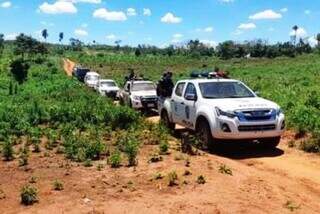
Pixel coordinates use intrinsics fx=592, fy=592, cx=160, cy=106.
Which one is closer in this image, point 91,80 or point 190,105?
point 190,105

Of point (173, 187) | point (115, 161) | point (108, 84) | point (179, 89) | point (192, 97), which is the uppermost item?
point (179, 89)

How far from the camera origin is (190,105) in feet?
48.8

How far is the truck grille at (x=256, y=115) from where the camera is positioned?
43.0ft

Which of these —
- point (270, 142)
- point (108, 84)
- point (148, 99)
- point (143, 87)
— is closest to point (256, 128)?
point (270, 142)

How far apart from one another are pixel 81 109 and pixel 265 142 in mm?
8011

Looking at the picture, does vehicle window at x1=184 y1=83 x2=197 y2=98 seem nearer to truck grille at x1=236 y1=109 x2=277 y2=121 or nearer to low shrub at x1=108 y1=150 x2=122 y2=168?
truck grille at x1=236 y1=109 x2=277 y2=121

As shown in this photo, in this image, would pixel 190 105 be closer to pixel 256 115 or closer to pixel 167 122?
pixel 256 115

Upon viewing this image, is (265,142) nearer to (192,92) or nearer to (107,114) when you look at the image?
(192,92)

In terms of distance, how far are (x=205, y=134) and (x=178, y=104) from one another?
2.38 metres

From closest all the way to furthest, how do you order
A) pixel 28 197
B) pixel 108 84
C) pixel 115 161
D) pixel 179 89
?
pixel 28 197 → pixel 115 161 → pixel 179 89 → pixel 108 84

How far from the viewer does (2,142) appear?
1520 cm

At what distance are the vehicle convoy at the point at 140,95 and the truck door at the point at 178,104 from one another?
7.27m

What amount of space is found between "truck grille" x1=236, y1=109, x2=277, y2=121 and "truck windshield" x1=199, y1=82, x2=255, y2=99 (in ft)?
4.57

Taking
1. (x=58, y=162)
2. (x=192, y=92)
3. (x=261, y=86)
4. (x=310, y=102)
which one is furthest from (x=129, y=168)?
(x=261, y=86)
